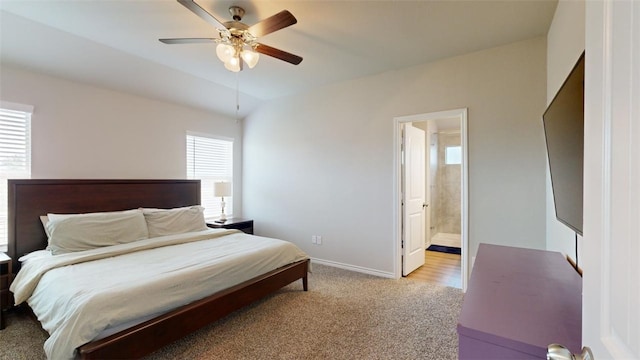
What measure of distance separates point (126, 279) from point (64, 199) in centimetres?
192

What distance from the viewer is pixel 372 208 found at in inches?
152

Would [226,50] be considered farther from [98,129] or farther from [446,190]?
[446,190]

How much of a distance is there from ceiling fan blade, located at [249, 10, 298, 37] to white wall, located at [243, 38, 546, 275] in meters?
2.01

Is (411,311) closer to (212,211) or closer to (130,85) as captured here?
(212,211)

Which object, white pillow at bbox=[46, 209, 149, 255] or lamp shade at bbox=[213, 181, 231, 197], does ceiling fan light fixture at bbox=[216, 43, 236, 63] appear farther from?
lamp shade at bbox=[213, 181, 231, 197]

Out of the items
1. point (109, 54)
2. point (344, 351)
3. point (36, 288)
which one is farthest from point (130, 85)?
point (344, 351)

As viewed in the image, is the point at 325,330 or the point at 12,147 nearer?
the point at 325,330

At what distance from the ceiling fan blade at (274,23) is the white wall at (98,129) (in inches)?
101

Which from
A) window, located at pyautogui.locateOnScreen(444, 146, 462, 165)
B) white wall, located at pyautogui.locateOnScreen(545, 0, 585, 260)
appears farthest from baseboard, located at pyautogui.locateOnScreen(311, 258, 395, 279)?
window, located at pyautogui.locateOnScreen(444, 146, 462, 165)

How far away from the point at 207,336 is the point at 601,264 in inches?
100

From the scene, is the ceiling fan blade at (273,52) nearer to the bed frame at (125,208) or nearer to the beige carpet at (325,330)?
the bed frame at (125,208)

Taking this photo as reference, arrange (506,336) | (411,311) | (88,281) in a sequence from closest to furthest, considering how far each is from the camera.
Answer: (506,336)
(88,281)
(411,311)

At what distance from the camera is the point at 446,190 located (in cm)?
649

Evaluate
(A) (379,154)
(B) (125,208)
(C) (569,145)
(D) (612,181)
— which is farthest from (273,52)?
(B) (125,208)
